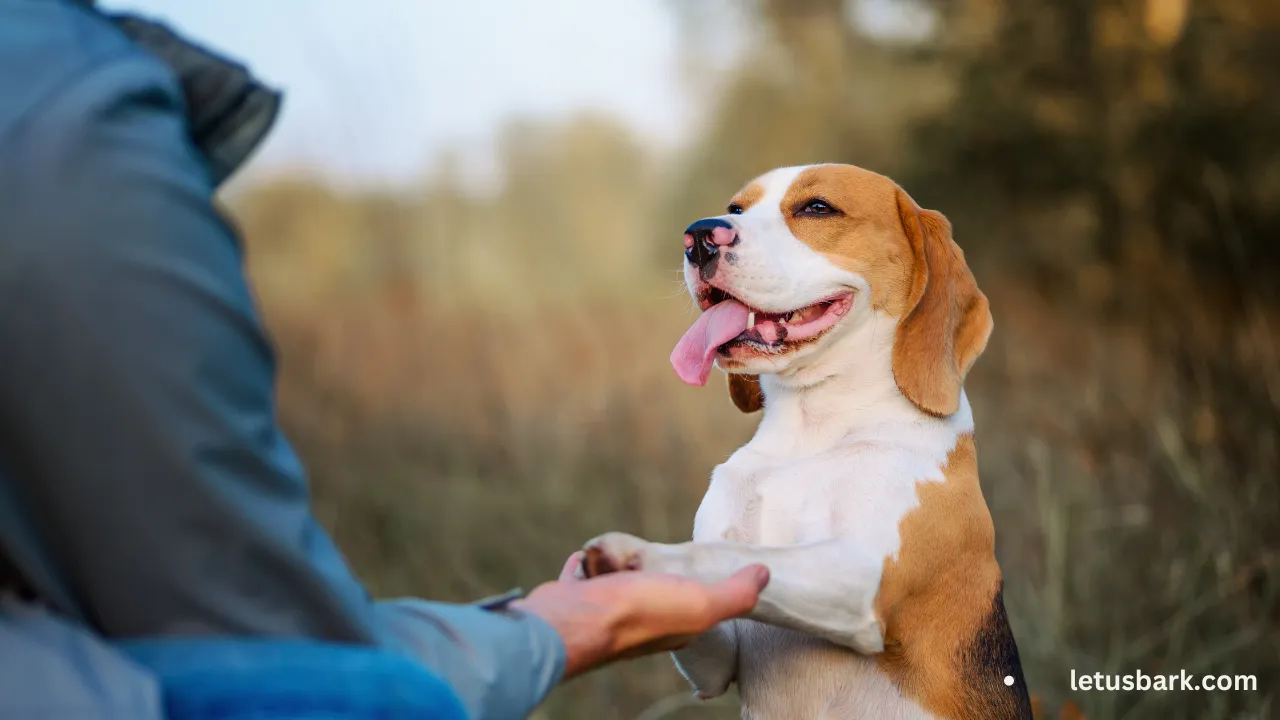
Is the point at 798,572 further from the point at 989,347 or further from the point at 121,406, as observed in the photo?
the point at 989,347

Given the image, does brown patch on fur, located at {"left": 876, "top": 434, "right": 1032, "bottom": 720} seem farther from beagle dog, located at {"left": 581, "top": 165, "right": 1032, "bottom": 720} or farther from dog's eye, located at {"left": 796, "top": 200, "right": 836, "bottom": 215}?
dog's eye, located at {"left": 796, "top": 200, "right": 836, "bottom": 215}

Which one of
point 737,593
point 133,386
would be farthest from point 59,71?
point 737,593

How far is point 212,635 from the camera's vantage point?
137 centimetres

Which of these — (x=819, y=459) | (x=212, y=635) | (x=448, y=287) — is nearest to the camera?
(x=212, y=635)

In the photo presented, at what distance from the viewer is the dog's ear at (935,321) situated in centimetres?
258

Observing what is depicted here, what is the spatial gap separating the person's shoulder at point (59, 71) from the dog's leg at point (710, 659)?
1.57m

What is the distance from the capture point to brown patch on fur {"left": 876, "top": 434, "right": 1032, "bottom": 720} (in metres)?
2.34

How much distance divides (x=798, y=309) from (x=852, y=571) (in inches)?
28.2

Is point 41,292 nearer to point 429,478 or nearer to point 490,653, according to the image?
point 490,653

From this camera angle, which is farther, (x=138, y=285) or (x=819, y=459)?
(x=819, y=459)

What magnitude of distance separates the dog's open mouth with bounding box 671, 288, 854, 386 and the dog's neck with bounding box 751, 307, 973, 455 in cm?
6

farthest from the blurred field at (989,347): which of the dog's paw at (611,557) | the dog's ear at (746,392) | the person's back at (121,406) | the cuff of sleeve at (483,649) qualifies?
the person's back at (121,406)

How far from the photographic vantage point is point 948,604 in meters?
2.46

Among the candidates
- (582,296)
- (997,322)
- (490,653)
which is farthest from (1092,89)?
(490,653)
